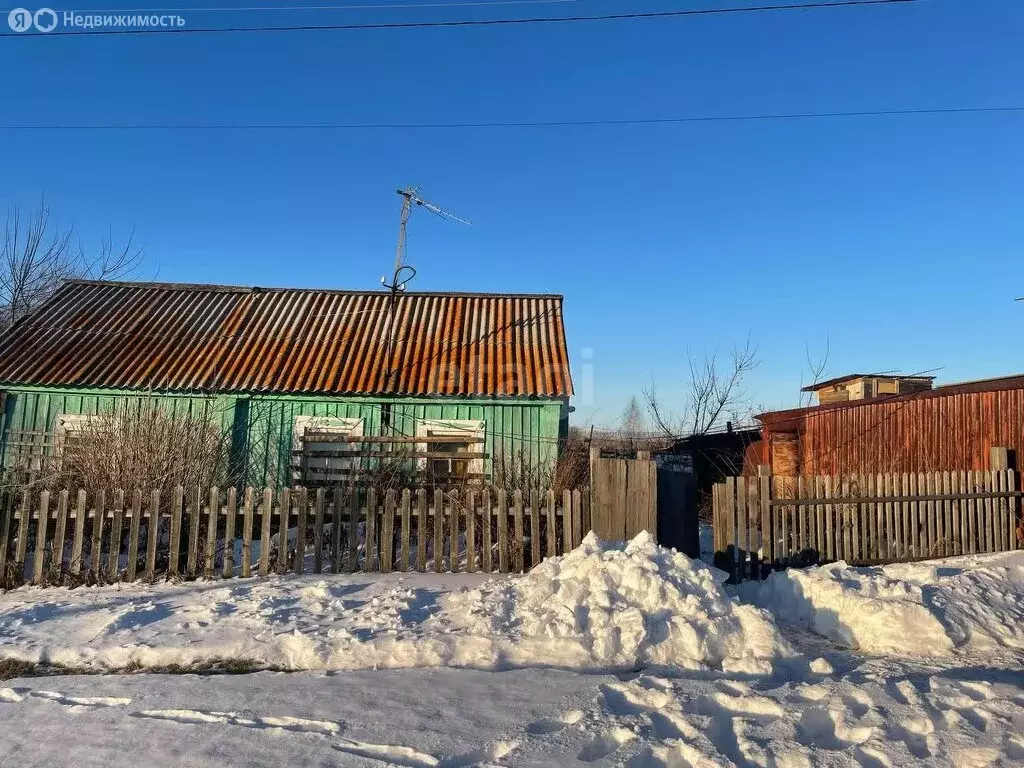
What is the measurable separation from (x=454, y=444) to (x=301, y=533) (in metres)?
Answer: 5.47

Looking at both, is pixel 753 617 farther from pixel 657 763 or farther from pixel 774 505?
pixel 774 505

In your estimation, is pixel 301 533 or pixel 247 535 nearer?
pixel 247 535

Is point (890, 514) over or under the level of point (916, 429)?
under

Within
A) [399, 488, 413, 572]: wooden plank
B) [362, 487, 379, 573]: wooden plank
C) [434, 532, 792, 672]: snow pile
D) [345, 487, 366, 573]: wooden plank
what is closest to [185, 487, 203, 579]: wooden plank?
[345, 487, 366, 573]: wooden plank

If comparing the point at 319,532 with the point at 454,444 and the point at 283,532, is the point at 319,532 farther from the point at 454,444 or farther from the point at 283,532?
the point at 454,444

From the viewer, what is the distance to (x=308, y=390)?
40.5 ft

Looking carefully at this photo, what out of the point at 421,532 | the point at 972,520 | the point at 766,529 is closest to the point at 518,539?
the point at 421,532

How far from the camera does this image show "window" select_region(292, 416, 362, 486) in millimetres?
12273

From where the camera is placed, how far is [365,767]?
313 centimetres

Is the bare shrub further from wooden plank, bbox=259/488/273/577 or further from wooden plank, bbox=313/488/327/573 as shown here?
wooden plank, bbox=313/488/327/573

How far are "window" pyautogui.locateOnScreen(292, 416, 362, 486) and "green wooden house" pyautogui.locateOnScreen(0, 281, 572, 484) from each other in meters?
0.02

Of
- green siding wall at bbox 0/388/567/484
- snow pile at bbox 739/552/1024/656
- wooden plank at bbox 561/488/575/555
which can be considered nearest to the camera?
snow pile at bbox 739/552/1024/656

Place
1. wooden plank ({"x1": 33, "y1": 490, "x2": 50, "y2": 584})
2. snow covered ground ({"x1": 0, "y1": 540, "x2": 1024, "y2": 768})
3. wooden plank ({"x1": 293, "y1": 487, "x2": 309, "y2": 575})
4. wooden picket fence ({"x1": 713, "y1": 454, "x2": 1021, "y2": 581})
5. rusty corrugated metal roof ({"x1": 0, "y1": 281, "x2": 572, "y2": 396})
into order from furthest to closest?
1. rusty corrugated metal roof ({"x1": 0, "y1": 281, "x2": 572, "y2": 396})
2. wooden picket fence ({"x1": 713, "y1": 454, "x2": 1021, "y2": 581})
3. wooden plank ({"x1": 293, "y1": 487, "x2": 309, "y2": 575})
4. wooden plank ({"x1": 33, "y1": 490, "x2": 50, "y2": 584})
5. snow covered ground ({"x1": 0, "y1": 540, "x2": 1024, "y2": 768})

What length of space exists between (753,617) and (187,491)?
21.0ft
